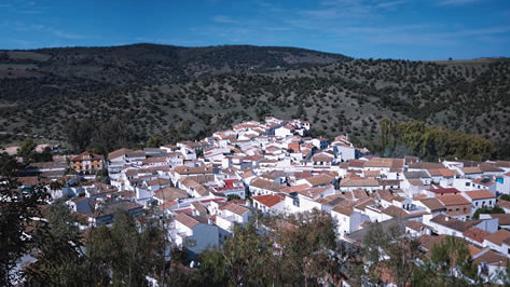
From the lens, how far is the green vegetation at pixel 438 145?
1807 inches

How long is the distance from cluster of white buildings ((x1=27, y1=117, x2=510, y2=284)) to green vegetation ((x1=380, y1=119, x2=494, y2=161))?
203 inches

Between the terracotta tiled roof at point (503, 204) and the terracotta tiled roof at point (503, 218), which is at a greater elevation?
the terracotta tiled roof at point (503, 218)

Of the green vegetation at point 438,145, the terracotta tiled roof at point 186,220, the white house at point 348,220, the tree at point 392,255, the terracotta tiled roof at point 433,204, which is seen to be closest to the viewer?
the tree at point 392,255

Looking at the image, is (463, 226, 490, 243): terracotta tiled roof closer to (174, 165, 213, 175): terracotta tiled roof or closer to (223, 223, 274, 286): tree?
(223, 223, 274, 286): tree

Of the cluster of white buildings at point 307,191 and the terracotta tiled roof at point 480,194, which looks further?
the terracotta tiled roof at point 480,194

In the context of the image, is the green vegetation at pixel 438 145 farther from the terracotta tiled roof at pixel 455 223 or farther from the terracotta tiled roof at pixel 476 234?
the terracotta tiled roof at pixel 476 234

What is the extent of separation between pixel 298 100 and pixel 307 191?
44.5 m

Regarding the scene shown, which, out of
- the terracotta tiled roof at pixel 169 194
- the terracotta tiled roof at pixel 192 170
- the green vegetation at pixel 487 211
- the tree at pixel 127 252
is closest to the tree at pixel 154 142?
the terracotta tiled roof at pixel 192 170

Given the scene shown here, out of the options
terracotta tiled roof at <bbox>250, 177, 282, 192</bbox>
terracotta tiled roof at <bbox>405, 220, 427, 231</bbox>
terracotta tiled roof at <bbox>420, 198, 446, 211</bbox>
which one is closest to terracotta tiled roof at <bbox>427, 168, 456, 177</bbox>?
terracotta tiled roof at <bbox>420, 198, 446, 211</bbox>

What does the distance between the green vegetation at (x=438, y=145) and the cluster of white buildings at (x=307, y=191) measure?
16.9 ft

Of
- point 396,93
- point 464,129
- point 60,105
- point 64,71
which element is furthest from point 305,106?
point 64,71

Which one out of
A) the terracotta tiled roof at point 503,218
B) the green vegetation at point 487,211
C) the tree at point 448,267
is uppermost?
the tree at point 448,267

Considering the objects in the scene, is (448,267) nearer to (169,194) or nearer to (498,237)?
(498,237)

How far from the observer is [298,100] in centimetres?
7400
